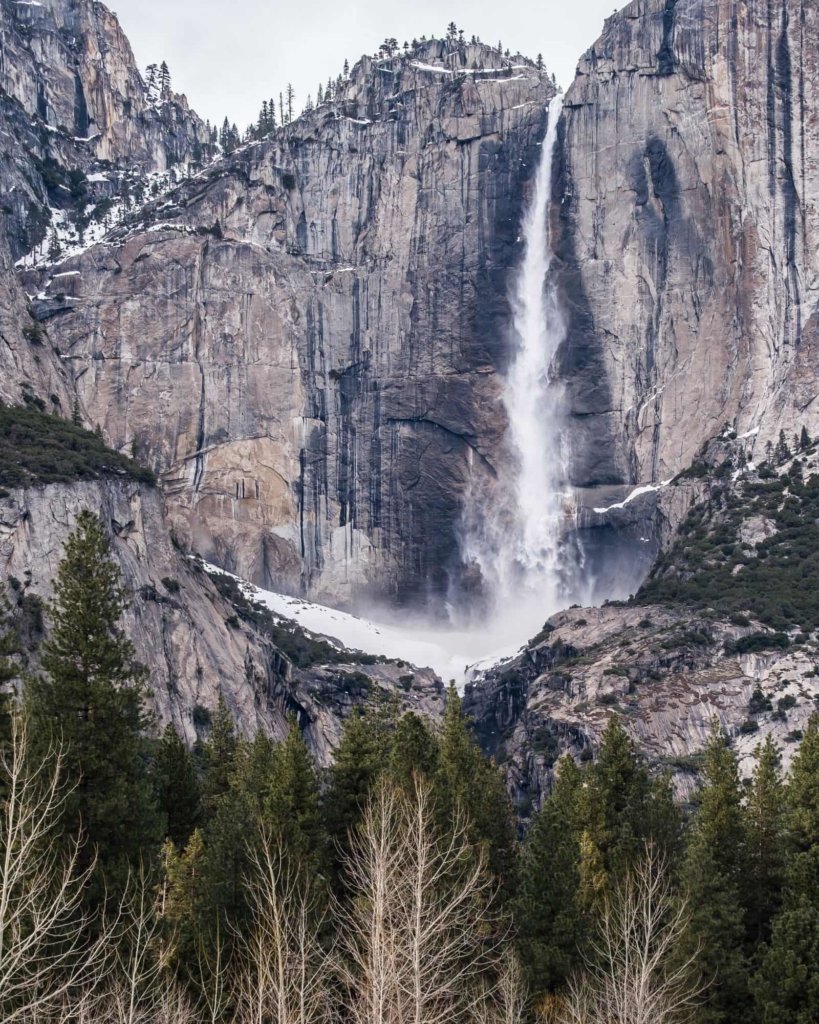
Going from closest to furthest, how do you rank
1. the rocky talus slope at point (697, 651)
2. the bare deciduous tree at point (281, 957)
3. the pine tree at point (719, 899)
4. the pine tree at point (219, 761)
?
the bare deciduous tree at point (281, 957) → the pine tree at point (719, 899) → the pine tree at point (219, 761) → the rocky talus slope at point (697, 651)

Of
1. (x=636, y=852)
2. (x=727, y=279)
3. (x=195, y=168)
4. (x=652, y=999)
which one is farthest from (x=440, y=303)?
(x=652, y=999)

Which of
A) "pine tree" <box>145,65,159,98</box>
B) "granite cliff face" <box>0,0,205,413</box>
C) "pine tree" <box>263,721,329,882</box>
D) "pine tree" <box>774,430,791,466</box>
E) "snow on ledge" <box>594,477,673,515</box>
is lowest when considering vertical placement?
"pine tree" <box>263,721,329,882</box>

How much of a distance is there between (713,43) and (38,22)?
252 ft

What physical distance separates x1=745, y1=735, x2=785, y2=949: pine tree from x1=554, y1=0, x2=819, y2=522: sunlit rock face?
6656 cm

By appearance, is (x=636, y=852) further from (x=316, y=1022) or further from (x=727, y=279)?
(x=727, y=279)

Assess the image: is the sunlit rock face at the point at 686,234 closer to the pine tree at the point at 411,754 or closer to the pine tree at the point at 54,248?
the pine tree at the point at 54,248

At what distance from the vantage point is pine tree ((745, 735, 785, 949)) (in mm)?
40469

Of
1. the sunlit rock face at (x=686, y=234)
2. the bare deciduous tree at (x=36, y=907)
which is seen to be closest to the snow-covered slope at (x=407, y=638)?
the sunlit rock face at (x=686, y=234)

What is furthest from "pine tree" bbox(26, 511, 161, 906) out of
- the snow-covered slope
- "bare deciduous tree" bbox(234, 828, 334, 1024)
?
the snow-covered slope

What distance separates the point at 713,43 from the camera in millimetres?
115125

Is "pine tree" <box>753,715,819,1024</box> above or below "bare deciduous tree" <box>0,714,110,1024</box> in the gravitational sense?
below

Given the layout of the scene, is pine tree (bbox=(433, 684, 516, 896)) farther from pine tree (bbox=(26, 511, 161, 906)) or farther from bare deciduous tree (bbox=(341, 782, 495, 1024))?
pine tree (bbox=(26, 511, 161, 906))

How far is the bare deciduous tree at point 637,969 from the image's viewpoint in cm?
2941

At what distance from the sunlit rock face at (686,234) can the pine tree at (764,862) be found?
66556 mm
